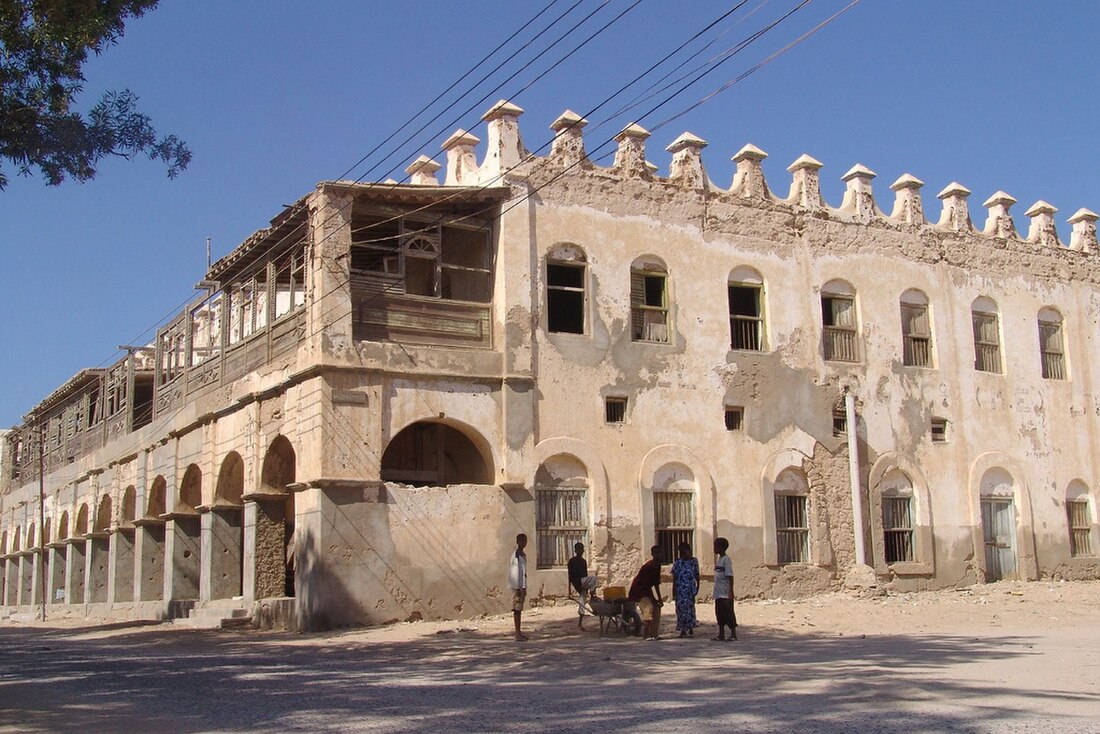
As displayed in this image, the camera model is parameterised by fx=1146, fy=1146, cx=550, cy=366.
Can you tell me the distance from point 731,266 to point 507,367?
5.33m

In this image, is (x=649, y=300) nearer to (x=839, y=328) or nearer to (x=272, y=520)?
(x=839, y=328)

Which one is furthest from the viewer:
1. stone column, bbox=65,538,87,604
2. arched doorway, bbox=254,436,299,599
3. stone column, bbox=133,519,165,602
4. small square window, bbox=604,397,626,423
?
stone column, bbox=65,538,87,604

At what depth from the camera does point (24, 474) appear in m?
40.9

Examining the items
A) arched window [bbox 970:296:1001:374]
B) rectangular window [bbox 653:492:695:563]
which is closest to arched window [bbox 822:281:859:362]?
arched window [bbox 970:296:1001:374]

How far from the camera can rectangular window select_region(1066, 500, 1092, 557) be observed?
25250 mm

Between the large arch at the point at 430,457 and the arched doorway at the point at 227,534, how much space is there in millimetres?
3343

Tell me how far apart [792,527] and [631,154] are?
761 cm

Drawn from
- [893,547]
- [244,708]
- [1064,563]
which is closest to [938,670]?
[244,708]

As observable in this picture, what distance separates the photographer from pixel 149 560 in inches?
1048

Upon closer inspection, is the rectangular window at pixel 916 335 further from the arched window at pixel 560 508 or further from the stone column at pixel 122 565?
the stone column at pixel 122 565

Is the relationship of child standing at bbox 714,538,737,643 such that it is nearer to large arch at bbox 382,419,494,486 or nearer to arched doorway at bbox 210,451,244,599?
large arch at bbox 382,419,494,486

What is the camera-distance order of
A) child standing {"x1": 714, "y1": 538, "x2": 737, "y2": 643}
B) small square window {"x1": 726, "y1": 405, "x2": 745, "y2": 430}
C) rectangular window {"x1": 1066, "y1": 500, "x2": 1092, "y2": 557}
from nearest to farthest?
1. child standing {"x1": 714, "y1": 538, "x2": 737, "y2": 643}
2. small square window {"x1": 726, "y1": 405, "x2": 745, "y2": 430}
3. rectangular window {"x1": 1066, "y1": 500, "x2": 1092, "y2": 557}

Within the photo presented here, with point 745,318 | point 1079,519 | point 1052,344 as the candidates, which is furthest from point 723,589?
point 1052,344

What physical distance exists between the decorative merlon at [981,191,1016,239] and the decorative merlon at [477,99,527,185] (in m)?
11.7
